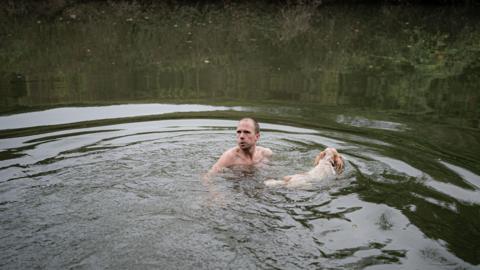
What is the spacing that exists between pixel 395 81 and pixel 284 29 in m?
7.87

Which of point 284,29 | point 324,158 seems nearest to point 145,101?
point 324,158

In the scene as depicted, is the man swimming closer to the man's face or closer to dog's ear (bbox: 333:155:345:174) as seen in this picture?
the man's face

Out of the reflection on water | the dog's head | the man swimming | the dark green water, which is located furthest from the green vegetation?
the dog's head

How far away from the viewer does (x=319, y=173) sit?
304 inches

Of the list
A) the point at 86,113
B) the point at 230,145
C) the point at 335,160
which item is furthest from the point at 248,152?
the point at 86,113

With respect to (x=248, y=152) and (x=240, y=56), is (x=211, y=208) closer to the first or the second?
(x=248, y=152)

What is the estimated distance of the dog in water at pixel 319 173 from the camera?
748 cm

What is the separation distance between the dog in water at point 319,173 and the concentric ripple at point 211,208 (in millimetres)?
156

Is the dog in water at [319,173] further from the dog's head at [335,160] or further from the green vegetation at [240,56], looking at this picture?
the green vegetation at [240,56]

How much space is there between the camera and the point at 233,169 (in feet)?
27.4

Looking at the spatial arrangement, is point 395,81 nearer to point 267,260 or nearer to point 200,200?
point 200,200

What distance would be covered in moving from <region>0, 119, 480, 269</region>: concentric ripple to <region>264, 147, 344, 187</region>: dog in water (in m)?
0.16

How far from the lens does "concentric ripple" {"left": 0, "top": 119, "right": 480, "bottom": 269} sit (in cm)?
545

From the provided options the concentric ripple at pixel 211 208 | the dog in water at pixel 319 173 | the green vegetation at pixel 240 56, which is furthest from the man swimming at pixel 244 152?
the green vegetation at pixel 240 56
